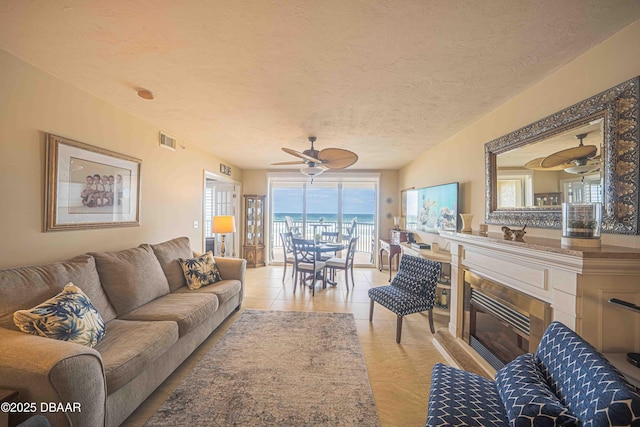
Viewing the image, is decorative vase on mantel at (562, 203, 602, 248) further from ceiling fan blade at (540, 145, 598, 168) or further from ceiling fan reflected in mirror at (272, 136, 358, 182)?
ceiling fan reflected in mirror at (272, 136, 358, 182)

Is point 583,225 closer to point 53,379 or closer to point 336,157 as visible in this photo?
point 336,157

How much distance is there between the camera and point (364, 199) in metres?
7.09

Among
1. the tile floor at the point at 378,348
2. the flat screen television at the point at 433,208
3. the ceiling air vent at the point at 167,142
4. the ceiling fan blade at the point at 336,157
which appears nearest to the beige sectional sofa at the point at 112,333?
the tile floor at the point at 378,348

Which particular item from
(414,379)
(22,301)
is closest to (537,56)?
(414,379)

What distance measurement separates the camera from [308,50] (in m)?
1.65

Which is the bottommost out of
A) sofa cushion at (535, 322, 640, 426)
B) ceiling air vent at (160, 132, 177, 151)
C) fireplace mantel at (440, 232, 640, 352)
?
sofa cushion at (535, 322, 640, 426)

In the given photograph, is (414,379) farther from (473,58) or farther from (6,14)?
(6,14)

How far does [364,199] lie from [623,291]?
5.83 meters

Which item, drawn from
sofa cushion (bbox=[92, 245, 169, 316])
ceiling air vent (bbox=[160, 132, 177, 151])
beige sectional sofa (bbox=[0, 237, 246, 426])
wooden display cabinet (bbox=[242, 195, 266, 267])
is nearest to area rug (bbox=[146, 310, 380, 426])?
beige sectional sofa (bbox=[0, 237, 246, 426])

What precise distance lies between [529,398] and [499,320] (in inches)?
47.9

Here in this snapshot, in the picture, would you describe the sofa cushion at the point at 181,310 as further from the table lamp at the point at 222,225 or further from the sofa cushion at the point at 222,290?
the table lamp at the point at 222,225

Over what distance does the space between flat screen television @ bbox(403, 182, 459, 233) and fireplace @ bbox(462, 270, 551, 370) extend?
1043mm

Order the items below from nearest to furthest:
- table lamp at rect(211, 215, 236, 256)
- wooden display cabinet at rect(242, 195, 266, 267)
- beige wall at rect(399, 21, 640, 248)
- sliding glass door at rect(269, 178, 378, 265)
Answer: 1. beige wall at rect(399, 21, 640, 248)
2. table lamp at rect(211, 215, 236, 256)
3. wooden display cabinet at rect(242, 195, 266, 267)
4. sliding glass door at rect(269, 178, 378, 265)

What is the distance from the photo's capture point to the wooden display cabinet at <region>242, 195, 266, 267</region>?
6152 mm
